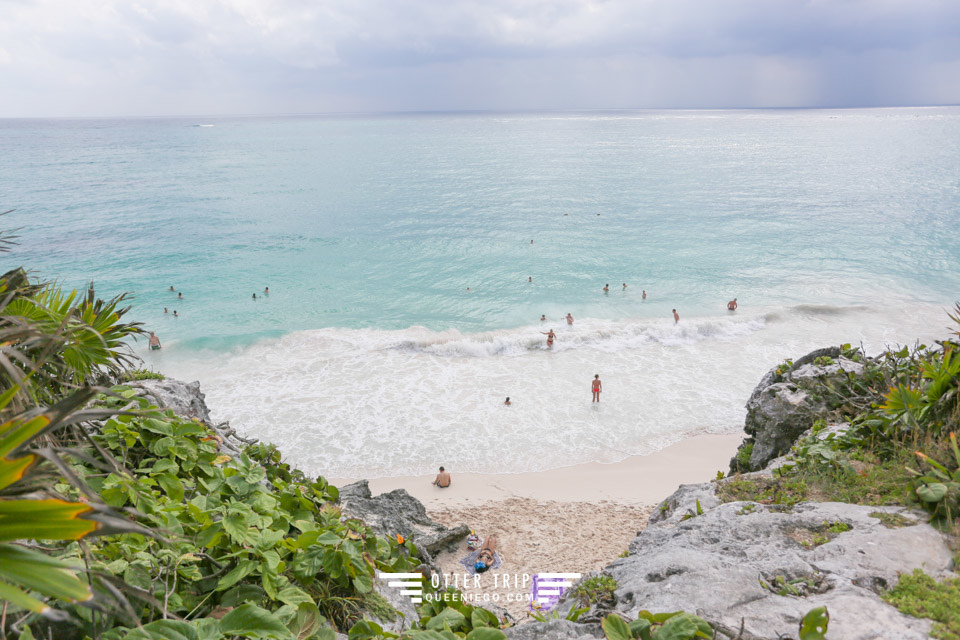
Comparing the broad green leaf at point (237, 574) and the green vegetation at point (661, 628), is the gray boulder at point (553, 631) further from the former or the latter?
the broad green leaf at point (237, 574)

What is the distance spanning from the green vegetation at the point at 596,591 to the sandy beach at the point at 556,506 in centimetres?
451

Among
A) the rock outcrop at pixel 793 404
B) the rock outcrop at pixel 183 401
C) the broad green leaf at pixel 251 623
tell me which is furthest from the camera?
the rock outcrop at pixel 793 404

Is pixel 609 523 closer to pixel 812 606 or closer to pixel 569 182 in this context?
pixel 812 606

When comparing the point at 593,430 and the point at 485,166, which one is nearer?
the point at 593,430

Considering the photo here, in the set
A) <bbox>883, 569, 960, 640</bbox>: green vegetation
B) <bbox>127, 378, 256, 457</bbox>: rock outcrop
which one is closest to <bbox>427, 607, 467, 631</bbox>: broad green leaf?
<bbox>883, 569, 960, 640</bbox>: green vegetation

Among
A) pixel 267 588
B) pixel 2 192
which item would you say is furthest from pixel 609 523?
pixel 2 192

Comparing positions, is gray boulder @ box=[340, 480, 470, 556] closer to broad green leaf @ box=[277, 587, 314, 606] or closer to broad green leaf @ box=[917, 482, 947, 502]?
broad green leaf @ box=[277, 587, 314, 606]

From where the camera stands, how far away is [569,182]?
70188 millimetres

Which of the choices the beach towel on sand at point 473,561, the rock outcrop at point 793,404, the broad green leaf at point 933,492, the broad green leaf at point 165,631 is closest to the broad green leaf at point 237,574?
the broad green leaf at point 165,631

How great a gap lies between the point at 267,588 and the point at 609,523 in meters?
11.0

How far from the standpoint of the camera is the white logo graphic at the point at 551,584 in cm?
890

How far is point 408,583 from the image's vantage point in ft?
16.1

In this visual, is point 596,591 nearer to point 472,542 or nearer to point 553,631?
point 553,631

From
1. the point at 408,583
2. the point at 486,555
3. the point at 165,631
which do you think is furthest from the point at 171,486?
the point at 486,555
